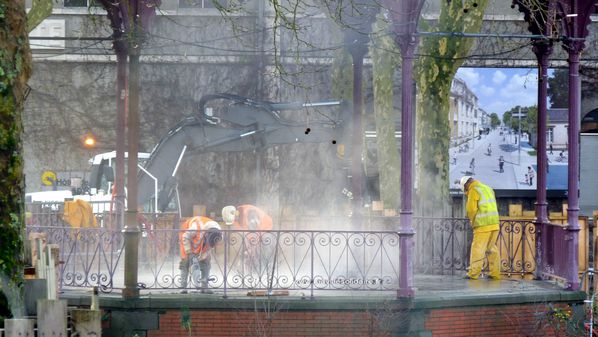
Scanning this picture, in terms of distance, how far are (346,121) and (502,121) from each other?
9081 mm

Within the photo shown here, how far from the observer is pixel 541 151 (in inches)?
672

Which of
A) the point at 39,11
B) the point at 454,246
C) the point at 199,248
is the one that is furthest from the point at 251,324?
the point at 39,11

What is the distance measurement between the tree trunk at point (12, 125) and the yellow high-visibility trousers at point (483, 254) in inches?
321

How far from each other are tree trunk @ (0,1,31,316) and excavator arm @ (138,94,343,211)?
13.7 m

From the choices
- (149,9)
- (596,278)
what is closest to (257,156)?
(596,278)

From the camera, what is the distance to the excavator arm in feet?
79.0

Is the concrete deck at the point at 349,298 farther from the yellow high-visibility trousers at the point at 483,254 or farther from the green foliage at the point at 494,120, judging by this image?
the green foliage at the point at 494,120

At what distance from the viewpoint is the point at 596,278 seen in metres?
17.8

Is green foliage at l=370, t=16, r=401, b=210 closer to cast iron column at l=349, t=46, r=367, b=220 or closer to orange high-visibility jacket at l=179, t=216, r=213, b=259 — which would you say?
cast iron column at l=349, t=46, r=367, b=220

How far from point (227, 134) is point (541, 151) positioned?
849 cm

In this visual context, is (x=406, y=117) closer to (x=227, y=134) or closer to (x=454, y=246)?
(x=454, y=246)


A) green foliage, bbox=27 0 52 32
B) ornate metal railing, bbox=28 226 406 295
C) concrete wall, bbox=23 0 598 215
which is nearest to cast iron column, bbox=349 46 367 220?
ornate metal railing, bbox=28 226 406 295

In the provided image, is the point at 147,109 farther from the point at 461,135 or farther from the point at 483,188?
the point at 483,188

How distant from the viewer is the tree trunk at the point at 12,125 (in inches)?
386
